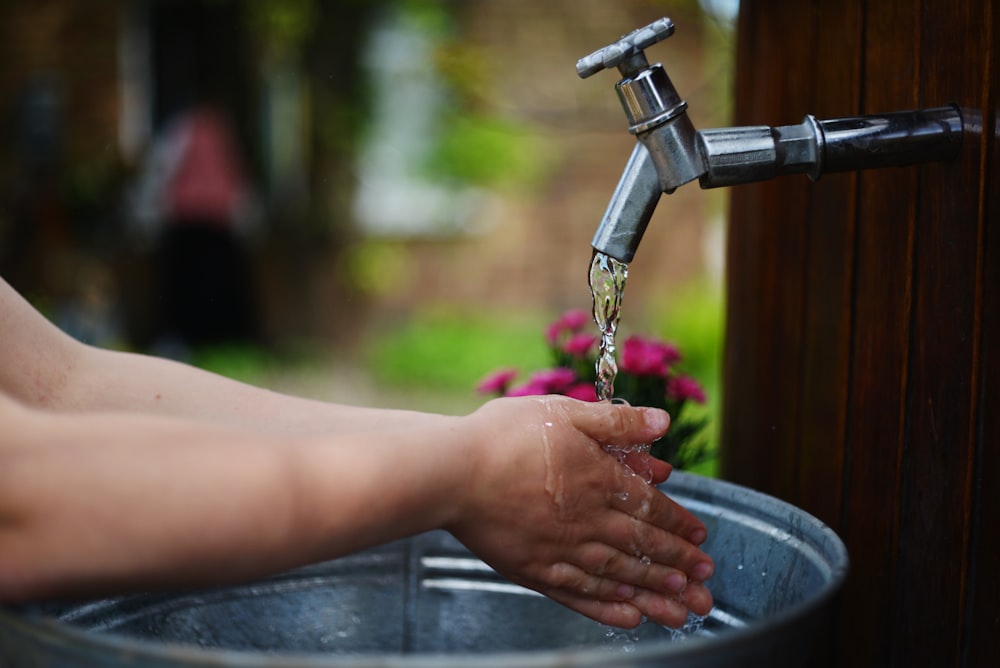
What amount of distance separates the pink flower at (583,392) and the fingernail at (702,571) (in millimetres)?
609

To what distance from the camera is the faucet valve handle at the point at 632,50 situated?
3.86 feet

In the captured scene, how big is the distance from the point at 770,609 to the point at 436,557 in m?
0.49

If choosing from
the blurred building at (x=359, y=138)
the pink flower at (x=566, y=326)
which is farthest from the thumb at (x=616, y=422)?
the blurred building at (x=359, y=138)

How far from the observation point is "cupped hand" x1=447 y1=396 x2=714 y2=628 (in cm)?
105

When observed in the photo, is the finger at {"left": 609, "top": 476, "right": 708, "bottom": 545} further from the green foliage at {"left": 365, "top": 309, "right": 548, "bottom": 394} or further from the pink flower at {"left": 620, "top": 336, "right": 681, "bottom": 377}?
the green foliage at {"left": 365, "top": 309, "right": 548, "bottom": 394}

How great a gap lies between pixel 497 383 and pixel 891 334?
0.87 meters

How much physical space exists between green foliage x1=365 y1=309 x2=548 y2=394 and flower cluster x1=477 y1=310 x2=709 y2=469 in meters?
4.53

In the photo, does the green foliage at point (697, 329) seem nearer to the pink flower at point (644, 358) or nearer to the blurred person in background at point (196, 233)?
the blurred person in background at point (196, 233)

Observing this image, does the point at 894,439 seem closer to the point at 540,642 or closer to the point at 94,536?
the point at 540,642

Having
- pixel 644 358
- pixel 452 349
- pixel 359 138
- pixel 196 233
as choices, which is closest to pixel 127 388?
pixel 644 358

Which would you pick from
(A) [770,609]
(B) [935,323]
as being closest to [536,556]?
(A) [770,609]

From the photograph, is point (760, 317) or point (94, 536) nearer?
point (94, 536)

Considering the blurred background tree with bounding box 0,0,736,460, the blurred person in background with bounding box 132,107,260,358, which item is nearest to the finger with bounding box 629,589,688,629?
the blurred person in background with bounding box 132,107,260,358

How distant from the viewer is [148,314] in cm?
820
